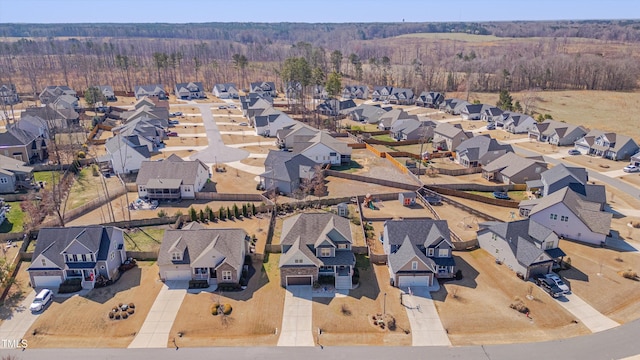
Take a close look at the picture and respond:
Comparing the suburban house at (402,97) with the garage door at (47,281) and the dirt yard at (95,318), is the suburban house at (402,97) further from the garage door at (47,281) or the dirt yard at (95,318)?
the garage door at (47,281)

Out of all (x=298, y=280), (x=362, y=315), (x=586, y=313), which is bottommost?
(x=586, y=313)

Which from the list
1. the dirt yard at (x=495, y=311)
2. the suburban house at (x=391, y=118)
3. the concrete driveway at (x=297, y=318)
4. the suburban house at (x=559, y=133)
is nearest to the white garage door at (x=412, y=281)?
the dirt yard at (x=495, y=311)

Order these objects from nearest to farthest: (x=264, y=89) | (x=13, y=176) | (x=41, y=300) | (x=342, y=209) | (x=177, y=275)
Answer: (x=41, y=300) < (x=177, y=275) < (x=342, y=209) < (x=13, y=176) < (x=264, y=89)

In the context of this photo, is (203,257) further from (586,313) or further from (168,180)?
(586,313)

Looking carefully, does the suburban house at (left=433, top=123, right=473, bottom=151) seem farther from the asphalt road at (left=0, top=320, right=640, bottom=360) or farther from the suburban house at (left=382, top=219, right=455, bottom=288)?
the asphalt road at (left=0, top=320, right=640, bottom=360)

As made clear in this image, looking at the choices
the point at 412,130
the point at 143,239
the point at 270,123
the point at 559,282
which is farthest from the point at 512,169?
the point at 143,239

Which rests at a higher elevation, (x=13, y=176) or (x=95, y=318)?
(x=13, y=176)

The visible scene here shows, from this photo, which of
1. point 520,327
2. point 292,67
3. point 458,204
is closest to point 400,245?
point 520,327
